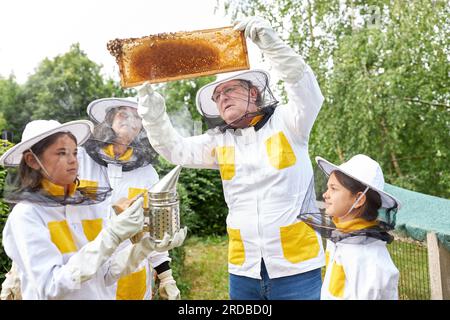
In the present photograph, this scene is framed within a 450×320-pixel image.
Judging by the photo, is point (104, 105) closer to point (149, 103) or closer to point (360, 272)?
point (149, 103)

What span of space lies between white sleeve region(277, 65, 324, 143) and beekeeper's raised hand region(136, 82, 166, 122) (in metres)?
0.69

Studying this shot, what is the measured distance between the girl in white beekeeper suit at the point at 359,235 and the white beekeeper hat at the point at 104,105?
4.42 feet

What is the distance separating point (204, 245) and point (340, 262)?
473 centimetres

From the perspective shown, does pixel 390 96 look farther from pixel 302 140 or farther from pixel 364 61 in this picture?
pixel 302 140

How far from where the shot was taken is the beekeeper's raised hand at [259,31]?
84.7 inches

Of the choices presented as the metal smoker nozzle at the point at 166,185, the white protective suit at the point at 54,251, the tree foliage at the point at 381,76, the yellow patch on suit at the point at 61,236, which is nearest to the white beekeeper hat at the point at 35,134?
the white protective suit at the point at 54,251

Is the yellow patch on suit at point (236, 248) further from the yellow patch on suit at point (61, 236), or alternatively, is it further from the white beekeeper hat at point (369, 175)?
the yellow patch on suit at point (61, 236)

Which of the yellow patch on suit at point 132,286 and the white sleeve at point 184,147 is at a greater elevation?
the white sleeve at point 184,147

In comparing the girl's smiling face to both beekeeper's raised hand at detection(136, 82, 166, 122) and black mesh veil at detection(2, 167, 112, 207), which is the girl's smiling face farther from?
beekeeper's raised hand at detection(136, 82, 166, 122)

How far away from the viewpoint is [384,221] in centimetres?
190

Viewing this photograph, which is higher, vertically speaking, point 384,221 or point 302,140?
point 302,140
